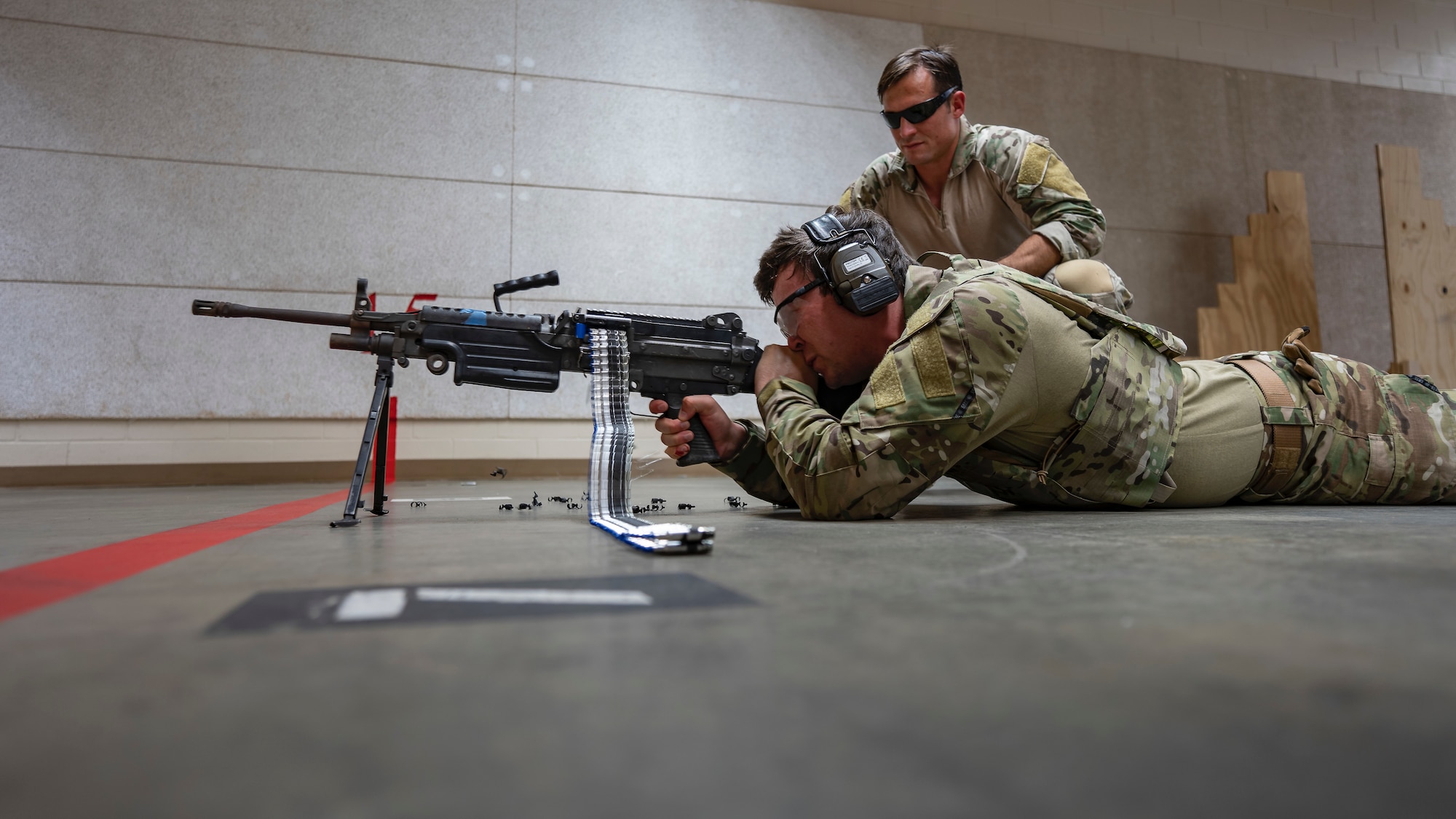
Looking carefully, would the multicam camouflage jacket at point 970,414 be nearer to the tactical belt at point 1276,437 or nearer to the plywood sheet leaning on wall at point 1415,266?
the tactical belt at point 1276,437

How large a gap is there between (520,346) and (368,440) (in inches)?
14.6

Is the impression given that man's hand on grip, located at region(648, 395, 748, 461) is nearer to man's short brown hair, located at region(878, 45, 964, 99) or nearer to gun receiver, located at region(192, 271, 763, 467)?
gun receiver, located at region(192, 271, 763, 467)

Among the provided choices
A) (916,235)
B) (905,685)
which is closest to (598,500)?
(905,685)

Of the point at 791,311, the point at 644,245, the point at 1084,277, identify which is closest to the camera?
the point at 791,311

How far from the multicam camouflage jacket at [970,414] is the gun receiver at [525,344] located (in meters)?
0.22

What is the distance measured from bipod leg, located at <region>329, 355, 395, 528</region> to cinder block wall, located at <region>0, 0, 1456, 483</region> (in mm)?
2221

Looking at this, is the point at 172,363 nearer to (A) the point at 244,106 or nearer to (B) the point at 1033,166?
(A) the point at 244,106

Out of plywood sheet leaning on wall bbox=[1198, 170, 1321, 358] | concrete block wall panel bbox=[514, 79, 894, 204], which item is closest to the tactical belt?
plywood sheet leaning on wall bbox=[1198, 170, 1321, 358]

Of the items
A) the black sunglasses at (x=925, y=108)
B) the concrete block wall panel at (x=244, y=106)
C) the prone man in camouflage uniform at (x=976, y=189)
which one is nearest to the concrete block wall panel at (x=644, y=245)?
the concrete block wall panel at (x=244, y=106)

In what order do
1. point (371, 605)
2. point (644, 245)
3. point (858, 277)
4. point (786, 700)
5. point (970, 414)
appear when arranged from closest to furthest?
point (786, 700) < point (371, 605) < point (970, 414) < point (858, 277) < point (644, 245)

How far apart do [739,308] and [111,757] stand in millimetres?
4100

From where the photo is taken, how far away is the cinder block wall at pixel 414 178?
3.62 m

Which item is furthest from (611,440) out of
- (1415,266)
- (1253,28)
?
(1253,28)

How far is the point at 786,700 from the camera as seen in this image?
435 mm
